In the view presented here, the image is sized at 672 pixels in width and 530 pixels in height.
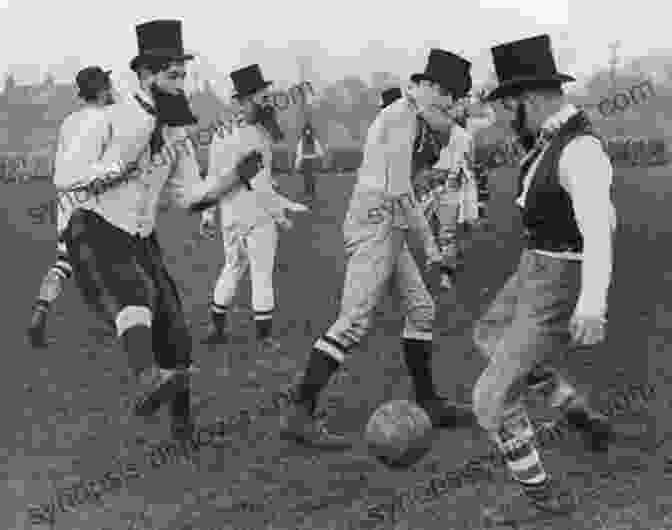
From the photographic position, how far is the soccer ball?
523 centimetres

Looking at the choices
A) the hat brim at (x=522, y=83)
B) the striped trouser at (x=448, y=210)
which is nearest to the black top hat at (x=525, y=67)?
the hat brim at (x=522, y=83)

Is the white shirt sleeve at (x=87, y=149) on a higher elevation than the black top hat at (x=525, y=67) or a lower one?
lower

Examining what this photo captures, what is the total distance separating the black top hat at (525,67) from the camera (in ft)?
15.1

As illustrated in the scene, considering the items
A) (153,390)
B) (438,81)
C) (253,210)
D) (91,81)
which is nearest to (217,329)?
(253,210)

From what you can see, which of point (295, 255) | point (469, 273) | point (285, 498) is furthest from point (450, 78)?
point (295, 255)

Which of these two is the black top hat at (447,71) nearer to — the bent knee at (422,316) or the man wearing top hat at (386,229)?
the man wearing top hat at (386,229)

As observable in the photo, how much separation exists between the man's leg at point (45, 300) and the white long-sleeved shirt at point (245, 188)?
4.94 feet

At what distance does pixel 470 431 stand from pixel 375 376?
1.49 metres

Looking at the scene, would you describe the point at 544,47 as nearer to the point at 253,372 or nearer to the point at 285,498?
the point at 285,498

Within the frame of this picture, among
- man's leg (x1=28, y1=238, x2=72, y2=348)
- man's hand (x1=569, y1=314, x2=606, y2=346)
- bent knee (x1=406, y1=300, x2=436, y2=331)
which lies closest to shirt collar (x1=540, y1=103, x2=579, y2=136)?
man's hand (x1=569, y1=314, x2=606, y2=346)

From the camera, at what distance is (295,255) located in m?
14.0

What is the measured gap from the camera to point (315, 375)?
5988 mm

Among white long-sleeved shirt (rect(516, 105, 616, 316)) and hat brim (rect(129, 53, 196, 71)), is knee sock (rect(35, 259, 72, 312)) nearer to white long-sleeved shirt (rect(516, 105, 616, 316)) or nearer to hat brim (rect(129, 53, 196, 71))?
hat brim (rect(129, 53, 196, 71))

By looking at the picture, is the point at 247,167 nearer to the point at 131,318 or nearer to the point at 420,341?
the point at 131,318
